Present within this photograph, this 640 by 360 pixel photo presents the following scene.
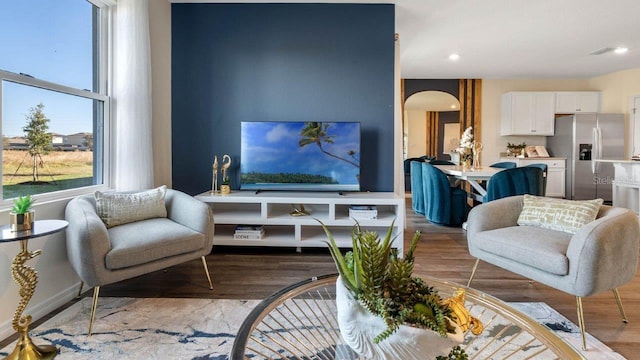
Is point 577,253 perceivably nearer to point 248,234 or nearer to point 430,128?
point 248,234

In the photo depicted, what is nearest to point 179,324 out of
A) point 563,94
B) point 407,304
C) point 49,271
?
point 49,271

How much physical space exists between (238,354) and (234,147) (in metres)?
2.99

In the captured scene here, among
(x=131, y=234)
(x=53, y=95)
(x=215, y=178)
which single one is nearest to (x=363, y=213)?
(x=215, y=178)

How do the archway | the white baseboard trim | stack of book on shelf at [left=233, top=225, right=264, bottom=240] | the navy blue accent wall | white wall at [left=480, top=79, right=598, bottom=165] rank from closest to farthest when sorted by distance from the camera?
the white baseboard trim, stack of book on shelf at [left=233, top=225, right=264, bottom=240], the navy blue accent wall, white wall at [left=480, top=79, right=598, bottom=165], the archway

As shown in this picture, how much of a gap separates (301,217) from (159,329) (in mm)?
1604

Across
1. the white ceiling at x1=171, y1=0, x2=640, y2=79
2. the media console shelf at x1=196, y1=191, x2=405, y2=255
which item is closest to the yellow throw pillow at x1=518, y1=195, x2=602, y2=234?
the media console shelf at x1=196, y1=191, x2=405, y2=255

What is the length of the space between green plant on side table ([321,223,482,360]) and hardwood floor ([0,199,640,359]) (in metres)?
1.53

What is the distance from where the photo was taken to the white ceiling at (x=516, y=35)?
11.8 ft

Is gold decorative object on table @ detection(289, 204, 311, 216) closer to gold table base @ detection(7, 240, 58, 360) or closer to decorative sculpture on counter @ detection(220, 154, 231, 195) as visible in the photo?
decorative sculpture on counter @ detection(220, 154, 231, 195)

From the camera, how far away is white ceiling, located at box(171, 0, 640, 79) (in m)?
3.59

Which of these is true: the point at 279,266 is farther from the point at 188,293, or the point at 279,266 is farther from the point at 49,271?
the point at 49,271

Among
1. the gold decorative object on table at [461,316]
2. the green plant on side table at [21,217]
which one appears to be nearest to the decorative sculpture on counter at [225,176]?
the green plant on side table at [21,217]

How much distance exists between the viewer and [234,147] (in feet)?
11.8

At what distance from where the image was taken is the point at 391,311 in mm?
795
